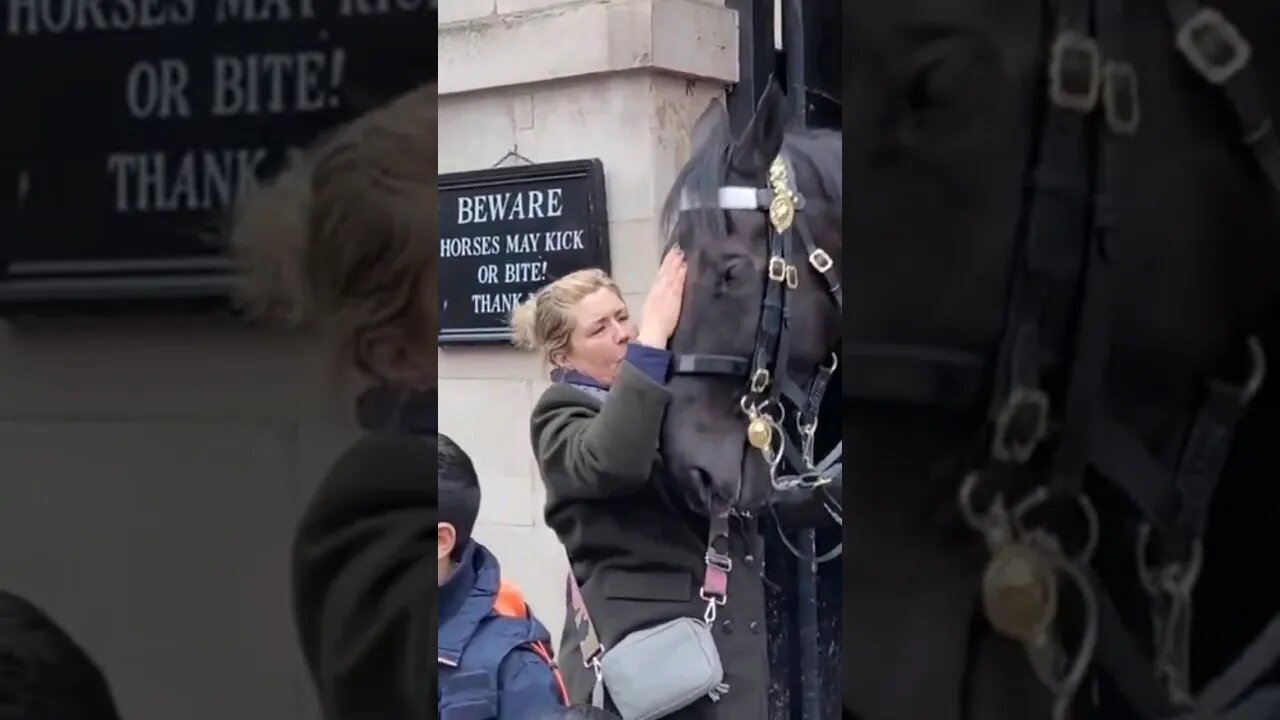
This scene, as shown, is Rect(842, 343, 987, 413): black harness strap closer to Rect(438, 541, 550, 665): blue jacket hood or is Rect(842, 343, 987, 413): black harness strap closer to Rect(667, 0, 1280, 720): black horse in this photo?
Rect(667, 0, 1280, 720): black horse

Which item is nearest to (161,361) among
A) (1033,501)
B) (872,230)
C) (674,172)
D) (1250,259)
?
(872,230)

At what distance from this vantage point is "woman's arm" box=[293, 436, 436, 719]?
909 mm

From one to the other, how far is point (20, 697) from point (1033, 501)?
0.72 m

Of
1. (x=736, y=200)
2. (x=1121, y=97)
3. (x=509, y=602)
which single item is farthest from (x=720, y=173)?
(x=1121, y=97)

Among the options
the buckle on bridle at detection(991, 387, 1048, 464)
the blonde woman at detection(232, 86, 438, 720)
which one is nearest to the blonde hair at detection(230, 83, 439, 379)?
the blonde woman at detection(232, 86, 438, 720)

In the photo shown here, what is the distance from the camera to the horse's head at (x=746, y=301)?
1.73 m

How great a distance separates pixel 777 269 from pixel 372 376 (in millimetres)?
911

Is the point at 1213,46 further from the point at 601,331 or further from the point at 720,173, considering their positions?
the point at 601,331

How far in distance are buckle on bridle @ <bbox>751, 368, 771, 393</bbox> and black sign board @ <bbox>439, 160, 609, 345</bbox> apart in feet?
0.78

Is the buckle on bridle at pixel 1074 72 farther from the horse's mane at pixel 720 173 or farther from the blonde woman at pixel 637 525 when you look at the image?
the blonde woman at pixel 637 525

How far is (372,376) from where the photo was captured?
0.92 metres

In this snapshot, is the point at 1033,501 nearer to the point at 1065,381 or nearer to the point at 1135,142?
the point at 1065,381

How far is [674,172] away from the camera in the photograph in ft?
5.85

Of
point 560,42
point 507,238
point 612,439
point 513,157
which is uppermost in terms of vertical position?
point 560,42
